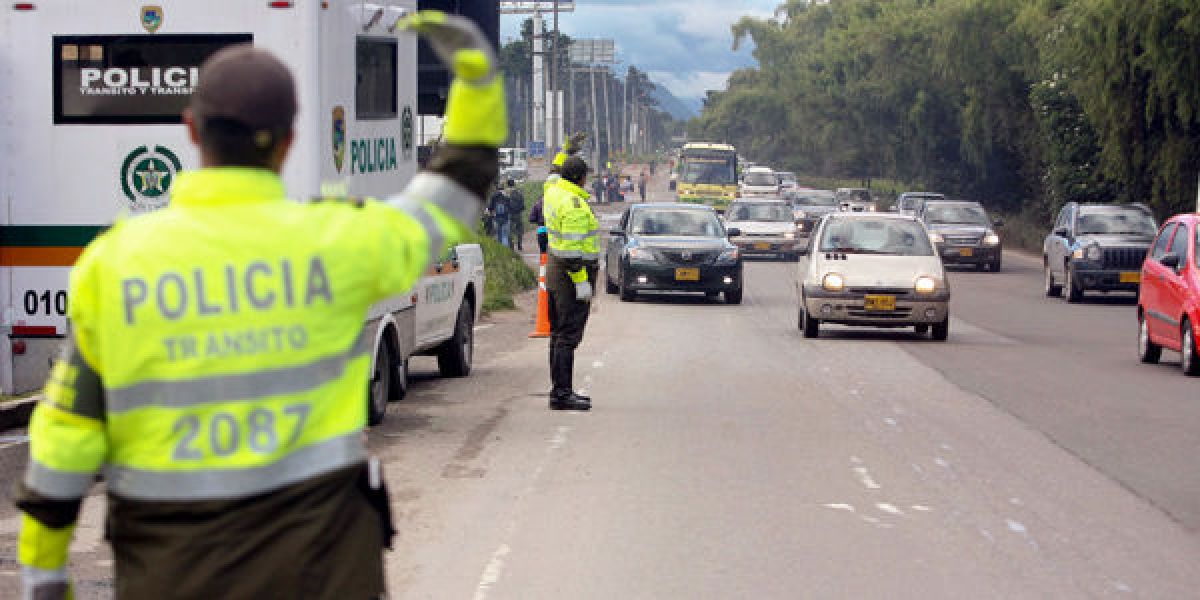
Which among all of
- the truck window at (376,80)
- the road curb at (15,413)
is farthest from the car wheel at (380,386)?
the road curb at (15,413)

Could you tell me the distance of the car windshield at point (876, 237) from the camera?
68.0 feet

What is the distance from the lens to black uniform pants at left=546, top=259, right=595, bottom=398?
499 inches

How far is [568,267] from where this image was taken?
1261 cm

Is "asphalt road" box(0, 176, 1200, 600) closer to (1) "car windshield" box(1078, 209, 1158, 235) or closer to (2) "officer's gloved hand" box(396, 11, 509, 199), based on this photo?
(2) "officer's gloved hand" box(396, 11, 509, 199)

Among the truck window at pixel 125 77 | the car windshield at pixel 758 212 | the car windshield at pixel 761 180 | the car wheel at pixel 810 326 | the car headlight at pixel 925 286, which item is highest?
the truck window at pixel 125 77

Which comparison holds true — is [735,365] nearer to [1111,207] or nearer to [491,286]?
[491,286]

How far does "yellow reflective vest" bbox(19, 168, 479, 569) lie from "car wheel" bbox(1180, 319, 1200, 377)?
569 inches

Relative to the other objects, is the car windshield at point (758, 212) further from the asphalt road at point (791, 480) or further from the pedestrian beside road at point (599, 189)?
the pedestrian beside road at point (599, 189)

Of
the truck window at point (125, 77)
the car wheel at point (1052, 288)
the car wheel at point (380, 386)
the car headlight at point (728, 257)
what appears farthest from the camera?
the car wheel at point (1052, 288)

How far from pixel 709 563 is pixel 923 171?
2418 inches

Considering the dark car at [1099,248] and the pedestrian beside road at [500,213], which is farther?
the pedestrian beside road at [500,213]

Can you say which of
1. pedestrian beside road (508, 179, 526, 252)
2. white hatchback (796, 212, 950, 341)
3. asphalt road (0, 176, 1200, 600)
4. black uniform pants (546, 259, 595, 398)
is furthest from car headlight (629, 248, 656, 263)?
pedestrian beside road (508, 179, 526, 252)

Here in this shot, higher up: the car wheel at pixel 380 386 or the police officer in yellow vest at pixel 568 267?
the police officer in yellow vest at pixel 568 267

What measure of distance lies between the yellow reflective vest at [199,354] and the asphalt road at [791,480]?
148 inches
